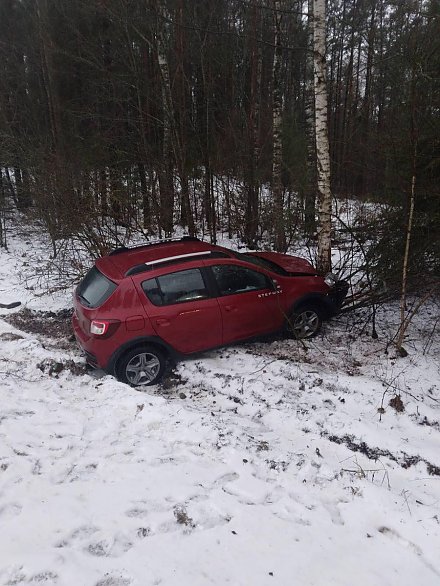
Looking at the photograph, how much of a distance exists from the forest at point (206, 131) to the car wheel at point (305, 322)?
140 cm

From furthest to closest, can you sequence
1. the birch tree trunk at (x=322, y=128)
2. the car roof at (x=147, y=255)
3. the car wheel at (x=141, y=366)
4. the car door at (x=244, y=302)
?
the birch tree trunk at (x=322, y=128) → the car door at (x=244, y=302) → the car roof at (x=147, y=255) → the car wheel at (x=141, y=366)

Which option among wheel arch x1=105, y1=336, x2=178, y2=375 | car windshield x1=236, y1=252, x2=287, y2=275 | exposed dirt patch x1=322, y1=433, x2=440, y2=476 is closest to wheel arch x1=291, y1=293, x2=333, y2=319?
car windshield x1=236, y1=252, x2=287, y2=275

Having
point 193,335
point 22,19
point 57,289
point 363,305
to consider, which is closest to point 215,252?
point 193,335

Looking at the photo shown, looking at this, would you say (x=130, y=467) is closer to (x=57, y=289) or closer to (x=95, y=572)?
(x=95, y=572)

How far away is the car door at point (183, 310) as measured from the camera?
6.03 m

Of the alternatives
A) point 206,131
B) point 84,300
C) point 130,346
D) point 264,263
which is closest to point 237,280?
point 264,263

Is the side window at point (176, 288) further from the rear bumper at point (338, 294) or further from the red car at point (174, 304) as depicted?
the rear bumper at point (338, 294)

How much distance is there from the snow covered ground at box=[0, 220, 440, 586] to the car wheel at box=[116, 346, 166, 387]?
0.27m

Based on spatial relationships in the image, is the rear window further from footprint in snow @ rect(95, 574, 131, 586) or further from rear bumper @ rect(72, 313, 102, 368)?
footprint in snow @ rect(95, 574, 131, 586)

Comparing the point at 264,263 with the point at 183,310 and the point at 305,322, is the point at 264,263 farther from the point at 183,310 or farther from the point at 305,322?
the point at 183,310

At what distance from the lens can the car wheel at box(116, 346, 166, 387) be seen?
597 centimetres

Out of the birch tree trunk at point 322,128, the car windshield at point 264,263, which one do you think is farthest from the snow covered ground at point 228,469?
the birch tree trunk at point 322,128

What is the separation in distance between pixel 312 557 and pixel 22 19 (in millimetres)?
23841

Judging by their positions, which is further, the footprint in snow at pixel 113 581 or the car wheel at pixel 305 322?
the car wheel at pixel 305 322
